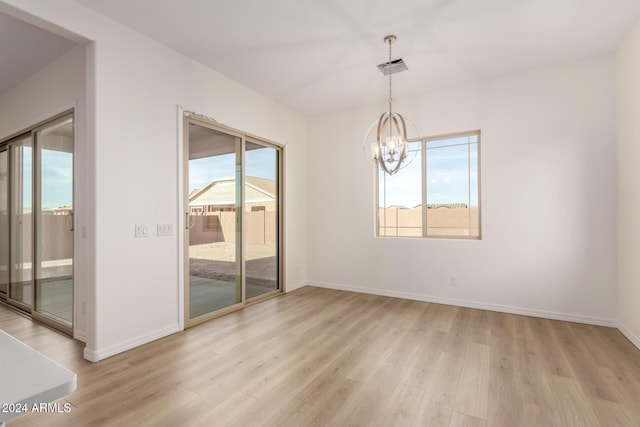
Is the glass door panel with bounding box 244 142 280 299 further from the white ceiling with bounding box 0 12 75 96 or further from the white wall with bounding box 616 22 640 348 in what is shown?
the white wall with bounding box 616 22 640 348

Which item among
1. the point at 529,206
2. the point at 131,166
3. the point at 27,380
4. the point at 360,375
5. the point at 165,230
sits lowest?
the point at 360,375

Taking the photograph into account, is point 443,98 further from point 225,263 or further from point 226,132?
point 225,263

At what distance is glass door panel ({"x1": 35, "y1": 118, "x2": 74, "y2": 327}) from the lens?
3338 millimetres

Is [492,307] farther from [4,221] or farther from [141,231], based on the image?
[4,221]

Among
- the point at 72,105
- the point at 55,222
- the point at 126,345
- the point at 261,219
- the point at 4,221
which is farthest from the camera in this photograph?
the point at 261,219

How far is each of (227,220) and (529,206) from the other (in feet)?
12.2

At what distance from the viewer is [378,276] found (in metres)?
4.75

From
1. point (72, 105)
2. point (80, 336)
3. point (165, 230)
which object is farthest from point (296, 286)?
point (72, 105)

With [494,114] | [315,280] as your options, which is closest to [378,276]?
[315,280]

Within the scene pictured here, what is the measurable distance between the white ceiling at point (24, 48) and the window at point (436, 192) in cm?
421

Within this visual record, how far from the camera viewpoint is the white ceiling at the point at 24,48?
114 inches

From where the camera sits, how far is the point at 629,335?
2996 millimetres

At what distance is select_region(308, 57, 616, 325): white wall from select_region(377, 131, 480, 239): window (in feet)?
0.57

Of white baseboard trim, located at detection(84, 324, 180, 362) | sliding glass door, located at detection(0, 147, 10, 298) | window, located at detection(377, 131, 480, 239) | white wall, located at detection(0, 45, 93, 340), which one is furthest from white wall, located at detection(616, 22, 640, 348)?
sliding glass door, located at detection(0, 147, 10, 298)
